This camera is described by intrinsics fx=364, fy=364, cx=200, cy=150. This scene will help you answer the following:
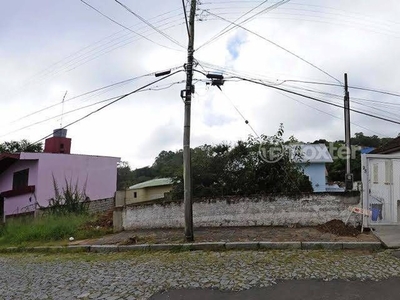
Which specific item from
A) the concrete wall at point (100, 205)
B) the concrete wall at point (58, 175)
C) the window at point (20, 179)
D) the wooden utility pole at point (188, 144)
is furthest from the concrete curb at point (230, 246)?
the window at point (20, 179)

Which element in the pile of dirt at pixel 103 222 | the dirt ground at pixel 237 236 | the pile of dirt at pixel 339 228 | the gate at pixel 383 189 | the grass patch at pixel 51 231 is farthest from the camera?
the pile of dirt at pixel 103 222

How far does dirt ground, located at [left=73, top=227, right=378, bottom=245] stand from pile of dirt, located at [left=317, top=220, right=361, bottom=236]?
137 mm

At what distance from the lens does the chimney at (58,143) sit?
909 inches

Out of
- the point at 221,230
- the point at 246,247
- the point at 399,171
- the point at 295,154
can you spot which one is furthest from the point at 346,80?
the point at 246,247

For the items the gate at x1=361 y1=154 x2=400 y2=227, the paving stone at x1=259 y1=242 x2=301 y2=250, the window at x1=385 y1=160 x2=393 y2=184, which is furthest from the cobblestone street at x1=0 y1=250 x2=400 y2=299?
the window at x1=385 y1=160 x2=393 y2=184

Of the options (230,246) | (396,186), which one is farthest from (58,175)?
(396,186)

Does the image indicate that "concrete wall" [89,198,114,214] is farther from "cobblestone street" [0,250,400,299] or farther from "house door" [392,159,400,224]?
"house door" [392,159,400,224]

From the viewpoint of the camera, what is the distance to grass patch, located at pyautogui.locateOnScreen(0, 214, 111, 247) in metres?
12.7

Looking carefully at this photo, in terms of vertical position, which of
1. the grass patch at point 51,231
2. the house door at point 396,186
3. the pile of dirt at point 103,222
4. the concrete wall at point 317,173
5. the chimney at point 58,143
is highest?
the chimney at point 58,143

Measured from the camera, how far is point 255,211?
10.7 m

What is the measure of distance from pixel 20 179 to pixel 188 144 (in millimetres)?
16469

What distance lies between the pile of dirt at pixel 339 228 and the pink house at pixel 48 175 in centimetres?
1581

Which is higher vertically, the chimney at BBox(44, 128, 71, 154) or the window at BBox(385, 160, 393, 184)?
the chimney at BBox(44, 128, 71, 154)

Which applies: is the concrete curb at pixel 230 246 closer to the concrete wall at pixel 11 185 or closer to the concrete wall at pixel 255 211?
the concrete wall at pixel 255 211
